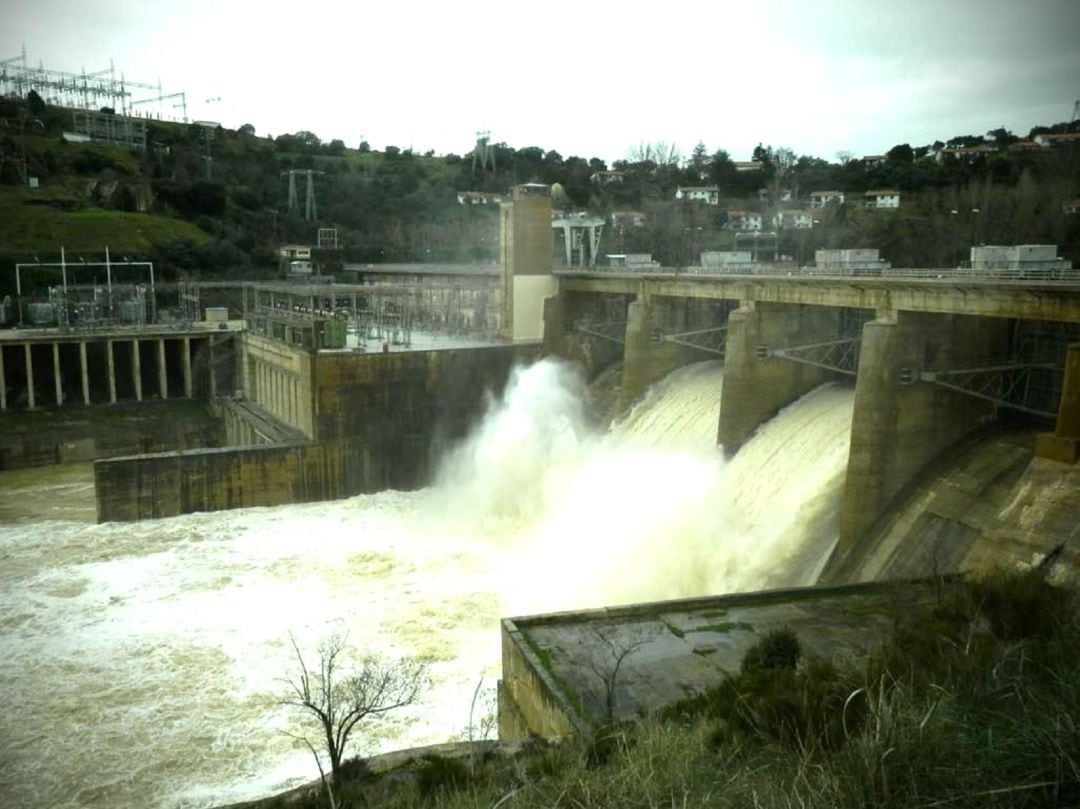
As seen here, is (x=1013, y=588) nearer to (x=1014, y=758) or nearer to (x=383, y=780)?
(x=1014, y=758)

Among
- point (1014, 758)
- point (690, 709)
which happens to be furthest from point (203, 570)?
point (1014, 758)

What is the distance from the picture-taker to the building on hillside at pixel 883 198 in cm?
4600

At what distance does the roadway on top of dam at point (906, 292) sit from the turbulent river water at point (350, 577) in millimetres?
2764

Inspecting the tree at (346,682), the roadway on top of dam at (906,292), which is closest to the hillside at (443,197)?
the roadway on top of dam at (906,292)

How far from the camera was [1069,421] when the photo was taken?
1298cm

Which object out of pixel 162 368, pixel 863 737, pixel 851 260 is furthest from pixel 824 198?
pixel 863 737

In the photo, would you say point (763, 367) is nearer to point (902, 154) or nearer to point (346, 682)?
point (346, 682)

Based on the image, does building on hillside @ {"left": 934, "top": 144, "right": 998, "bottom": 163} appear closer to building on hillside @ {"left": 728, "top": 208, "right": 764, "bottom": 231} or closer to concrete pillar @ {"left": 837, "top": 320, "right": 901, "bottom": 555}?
building on hillside @ {"left": 728, "top": 208, "right": 764, "bottom": 231}

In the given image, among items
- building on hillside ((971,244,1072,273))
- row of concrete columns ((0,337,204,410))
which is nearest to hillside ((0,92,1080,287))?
building on hillside ((971,244,1072,273))

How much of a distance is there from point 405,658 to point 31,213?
55728mm

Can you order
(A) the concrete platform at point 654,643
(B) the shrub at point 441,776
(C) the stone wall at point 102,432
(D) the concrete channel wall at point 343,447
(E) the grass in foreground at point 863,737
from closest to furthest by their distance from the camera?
1. (E) the grass in foreground at point 863,737
2. (B) the shrub at point 441,776
3. (A) the concrete platform at point 654,643
4. (D) the concrete channel wall at point 343,447
5. (C) the stone wall at point 102,432

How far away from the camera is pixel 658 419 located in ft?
83.4

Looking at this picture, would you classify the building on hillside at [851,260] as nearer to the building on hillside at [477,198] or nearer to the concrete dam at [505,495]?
the concrete dam at [505,495]

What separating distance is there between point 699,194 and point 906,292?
191ft
